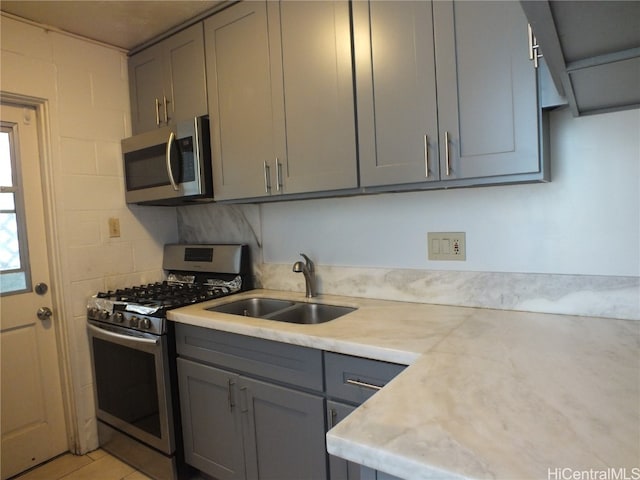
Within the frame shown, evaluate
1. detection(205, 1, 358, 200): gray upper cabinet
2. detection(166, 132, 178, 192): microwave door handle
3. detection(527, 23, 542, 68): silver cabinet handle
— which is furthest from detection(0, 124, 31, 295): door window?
detection(527, 23, 542, 68): silver cabinet handle

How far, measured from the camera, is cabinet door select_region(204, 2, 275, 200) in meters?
1.88

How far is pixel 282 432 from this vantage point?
158cm

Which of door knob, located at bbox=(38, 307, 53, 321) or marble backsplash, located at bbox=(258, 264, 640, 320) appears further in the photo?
door knob, located at bbox=(38, 307, 53, 321)

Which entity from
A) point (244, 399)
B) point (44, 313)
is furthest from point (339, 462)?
point (44, 313)

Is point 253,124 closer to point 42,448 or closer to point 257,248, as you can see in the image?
point 257,248

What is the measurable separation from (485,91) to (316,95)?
0.68 metres

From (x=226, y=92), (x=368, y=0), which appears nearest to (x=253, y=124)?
(x=226, y=92)

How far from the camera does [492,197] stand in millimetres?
1637

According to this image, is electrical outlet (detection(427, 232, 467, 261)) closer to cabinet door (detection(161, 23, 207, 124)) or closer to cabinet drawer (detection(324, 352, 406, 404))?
cabinet drawer (detection(324, 352, 406, 404))

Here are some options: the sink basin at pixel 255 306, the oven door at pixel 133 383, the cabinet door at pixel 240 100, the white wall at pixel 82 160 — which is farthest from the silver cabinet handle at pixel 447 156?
the white wall at pixel 82 160

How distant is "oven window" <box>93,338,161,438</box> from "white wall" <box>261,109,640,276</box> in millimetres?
1111

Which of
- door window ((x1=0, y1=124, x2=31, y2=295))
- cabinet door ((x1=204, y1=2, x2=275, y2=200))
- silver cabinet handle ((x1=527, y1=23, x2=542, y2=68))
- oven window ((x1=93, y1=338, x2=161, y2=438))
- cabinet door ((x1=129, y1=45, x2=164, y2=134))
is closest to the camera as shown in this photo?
silver cabinet handle ((x1=527, y1=23, x2=542, y2=68))

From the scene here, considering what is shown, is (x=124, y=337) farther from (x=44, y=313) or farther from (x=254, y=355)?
(x=254, y=355)

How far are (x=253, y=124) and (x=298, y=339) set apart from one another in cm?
104
